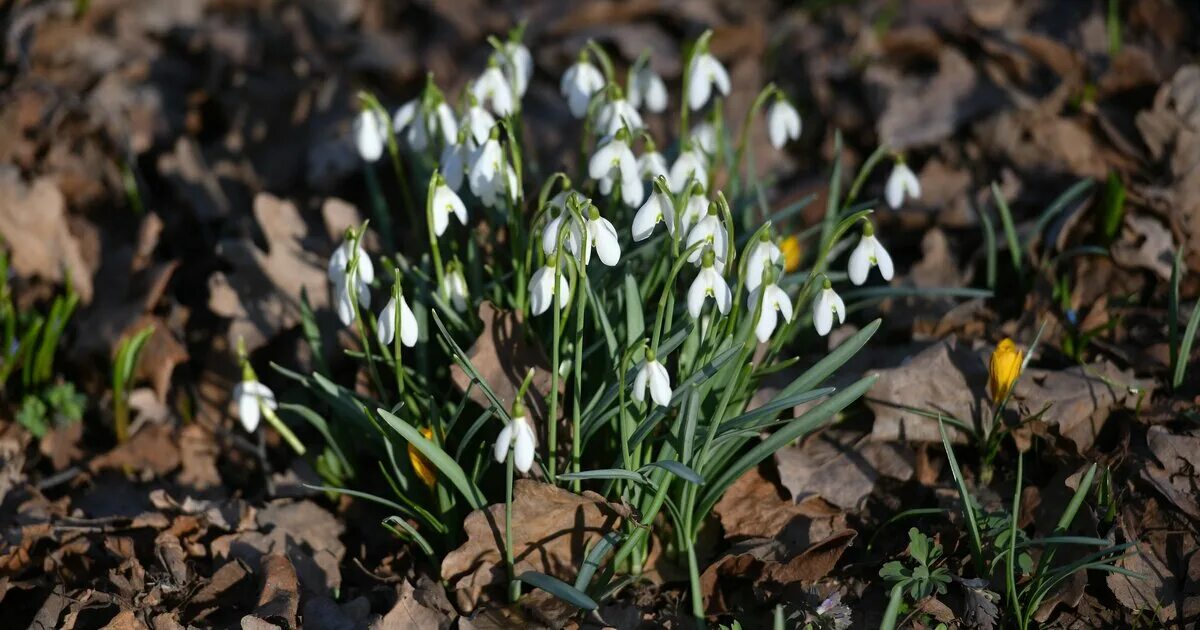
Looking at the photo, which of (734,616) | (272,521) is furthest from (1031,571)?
(272,521)

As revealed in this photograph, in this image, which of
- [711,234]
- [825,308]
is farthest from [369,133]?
[825,308]

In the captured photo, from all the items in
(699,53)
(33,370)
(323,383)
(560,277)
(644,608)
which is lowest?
(644,608)

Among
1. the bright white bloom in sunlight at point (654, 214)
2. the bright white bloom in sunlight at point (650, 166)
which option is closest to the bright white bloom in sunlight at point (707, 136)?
the bright white bloom in sunlight at point (650, 166)

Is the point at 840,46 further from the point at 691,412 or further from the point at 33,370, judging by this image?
the point at 33,370

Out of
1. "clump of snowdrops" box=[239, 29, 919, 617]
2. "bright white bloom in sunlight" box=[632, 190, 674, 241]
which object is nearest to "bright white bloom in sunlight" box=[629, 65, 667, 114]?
"clump of snowdrops" box=[239, 29, 919, 617]

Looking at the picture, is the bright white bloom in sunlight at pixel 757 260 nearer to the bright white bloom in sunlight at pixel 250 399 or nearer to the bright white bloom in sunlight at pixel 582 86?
the bright white bloom in sunlight at pixel 582 86

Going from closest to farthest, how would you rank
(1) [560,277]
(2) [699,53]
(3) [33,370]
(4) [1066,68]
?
(1) [560,277] → (2) [699,53] → (3) [33,370] → (4) [1066,68]

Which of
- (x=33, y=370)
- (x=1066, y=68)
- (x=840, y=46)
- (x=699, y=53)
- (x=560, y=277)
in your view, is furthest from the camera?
(x=840, y=46)

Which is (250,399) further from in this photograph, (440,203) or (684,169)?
(684,169)
